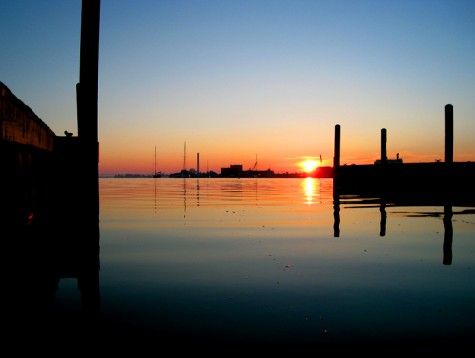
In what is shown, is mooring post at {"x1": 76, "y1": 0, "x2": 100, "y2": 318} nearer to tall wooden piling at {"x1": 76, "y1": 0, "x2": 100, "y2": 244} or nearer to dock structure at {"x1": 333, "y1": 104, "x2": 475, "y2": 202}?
tall wooden piling at {"x1": 76, "y1": 0, "x2": 100, "y2": 244}

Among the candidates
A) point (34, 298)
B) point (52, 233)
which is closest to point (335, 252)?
point (34, 298)

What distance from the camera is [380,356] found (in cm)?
417

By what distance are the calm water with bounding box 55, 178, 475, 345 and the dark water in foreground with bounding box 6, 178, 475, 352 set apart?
0.07 ft

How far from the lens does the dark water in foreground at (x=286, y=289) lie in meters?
4.81

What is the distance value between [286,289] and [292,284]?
360 millimetres

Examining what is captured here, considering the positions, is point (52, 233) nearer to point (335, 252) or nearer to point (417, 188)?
point (335, 252)

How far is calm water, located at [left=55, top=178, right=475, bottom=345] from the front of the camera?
503cm

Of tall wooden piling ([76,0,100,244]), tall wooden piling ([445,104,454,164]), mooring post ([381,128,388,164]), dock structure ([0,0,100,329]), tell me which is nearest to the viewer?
dock structure ([0,0,100,329])

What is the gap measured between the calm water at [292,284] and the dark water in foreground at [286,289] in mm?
21

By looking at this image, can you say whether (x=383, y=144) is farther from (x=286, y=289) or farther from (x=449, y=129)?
(x=286, y=289)

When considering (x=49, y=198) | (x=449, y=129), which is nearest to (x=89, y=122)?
(x=49, y=198)

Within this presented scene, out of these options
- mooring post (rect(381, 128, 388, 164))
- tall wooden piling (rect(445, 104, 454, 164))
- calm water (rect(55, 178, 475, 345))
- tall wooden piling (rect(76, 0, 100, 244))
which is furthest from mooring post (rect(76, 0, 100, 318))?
mooring post (rect(381, 128, 388, 164))

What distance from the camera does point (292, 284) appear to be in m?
7.12

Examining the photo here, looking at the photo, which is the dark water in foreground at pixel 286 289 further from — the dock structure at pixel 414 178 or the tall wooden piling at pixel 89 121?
the dock structure at pixel 414 178
